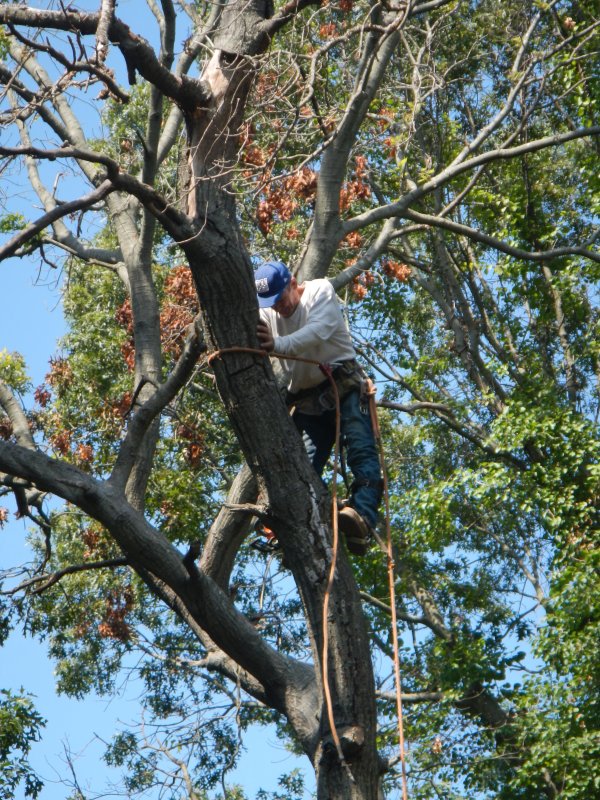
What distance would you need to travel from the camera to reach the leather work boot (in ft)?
14.2


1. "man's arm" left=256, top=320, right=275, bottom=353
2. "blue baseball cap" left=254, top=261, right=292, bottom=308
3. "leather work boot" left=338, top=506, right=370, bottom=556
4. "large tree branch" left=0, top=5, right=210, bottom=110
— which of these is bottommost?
"leather work boot" left=338, top=506, right=370, bottom=556

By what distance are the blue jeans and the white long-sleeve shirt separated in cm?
18

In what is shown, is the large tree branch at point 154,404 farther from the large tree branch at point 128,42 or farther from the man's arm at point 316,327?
the large tree branch at point 128,42

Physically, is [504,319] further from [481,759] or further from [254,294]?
[254,294]

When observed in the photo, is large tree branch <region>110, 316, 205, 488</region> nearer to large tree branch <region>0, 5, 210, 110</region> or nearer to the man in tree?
the man in tree

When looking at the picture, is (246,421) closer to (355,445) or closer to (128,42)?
(355,445)

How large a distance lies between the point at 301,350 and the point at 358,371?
0.40m

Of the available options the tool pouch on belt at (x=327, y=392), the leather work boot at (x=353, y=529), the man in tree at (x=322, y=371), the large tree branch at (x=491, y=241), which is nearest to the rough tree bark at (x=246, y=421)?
the leather work boot at (x=353, y=529)

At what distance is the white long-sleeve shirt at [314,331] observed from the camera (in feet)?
14.9

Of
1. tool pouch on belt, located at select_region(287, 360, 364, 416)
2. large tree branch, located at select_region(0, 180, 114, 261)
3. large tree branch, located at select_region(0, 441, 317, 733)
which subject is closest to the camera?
large tree branch, located at select_region(0, 180, 114, 261)

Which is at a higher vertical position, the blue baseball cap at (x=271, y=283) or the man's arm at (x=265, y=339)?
the blue baseball cap at (x=271, y=283)

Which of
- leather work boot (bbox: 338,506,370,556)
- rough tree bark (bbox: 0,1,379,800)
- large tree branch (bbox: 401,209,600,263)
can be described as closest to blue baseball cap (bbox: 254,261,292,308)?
rough tree bark (bbox: 0,1,379,800)

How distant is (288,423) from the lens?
4.16m

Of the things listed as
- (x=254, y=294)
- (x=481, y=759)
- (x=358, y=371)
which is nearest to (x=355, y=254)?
(x=481, y=759)
